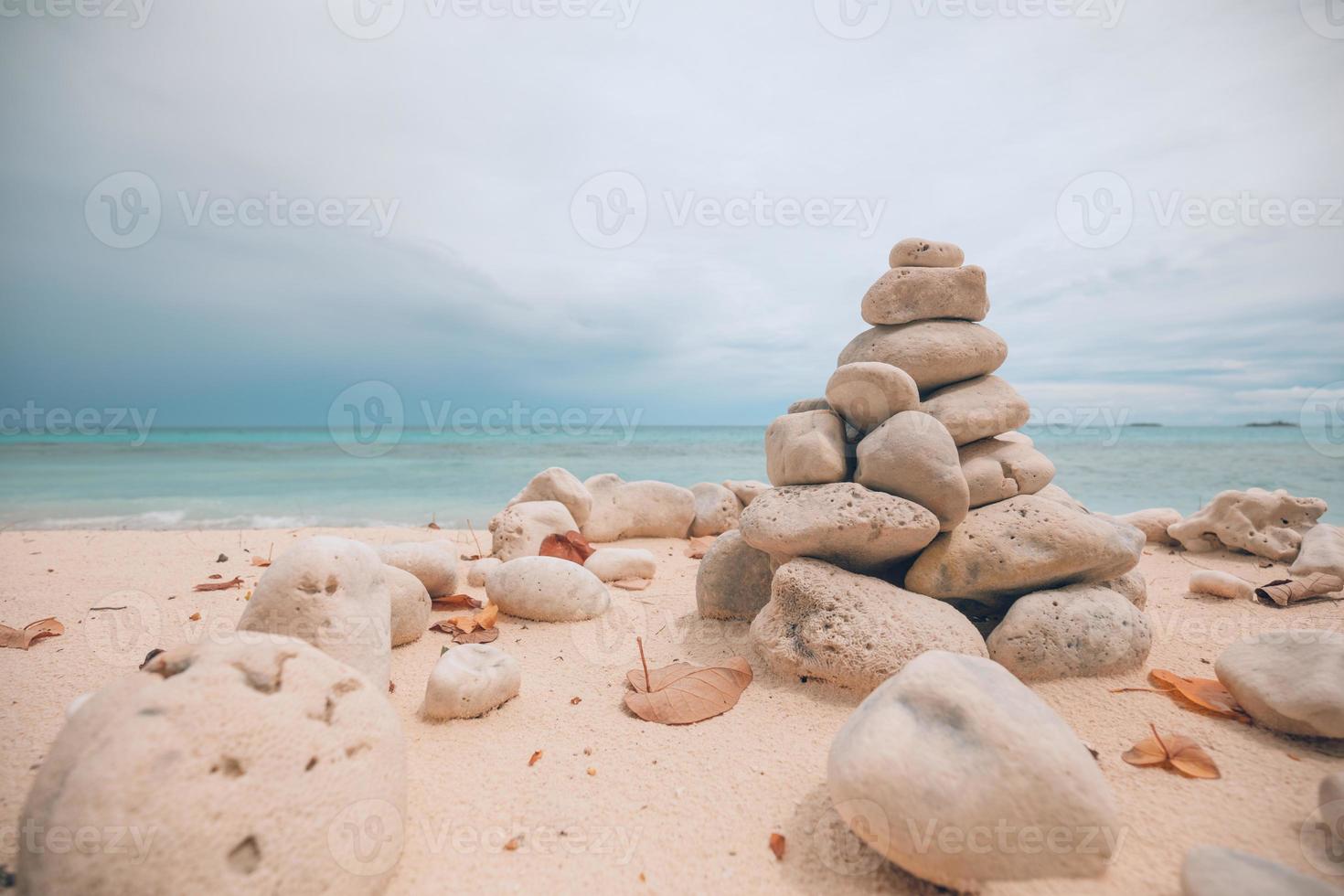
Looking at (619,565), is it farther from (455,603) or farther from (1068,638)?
(1068,638)

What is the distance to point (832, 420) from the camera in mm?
3730

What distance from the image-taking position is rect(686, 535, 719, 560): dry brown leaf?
20.8ft

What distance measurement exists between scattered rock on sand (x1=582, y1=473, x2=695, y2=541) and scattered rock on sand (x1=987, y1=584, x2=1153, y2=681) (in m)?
4.51

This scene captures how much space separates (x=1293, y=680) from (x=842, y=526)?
6.26ft

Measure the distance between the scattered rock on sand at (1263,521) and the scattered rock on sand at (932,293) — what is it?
162 inches

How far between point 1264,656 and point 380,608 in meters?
4.01

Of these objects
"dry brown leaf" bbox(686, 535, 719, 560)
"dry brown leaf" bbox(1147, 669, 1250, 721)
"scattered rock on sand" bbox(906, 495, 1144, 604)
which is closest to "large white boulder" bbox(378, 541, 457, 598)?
"dry brown leaf" bbox(686, 535, 719, 560)

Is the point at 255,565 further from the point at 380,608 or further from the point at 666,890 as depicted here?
the point at 666,890

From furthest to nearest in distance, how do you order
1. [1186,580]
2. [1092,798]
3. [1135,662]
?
[1186,580] < [1135,662] < [1092,798]

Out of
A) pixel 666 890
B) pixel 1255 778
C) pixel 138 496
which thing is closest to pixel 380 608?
pixel 666 890

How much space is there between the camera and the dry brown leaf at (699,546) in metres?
6.35

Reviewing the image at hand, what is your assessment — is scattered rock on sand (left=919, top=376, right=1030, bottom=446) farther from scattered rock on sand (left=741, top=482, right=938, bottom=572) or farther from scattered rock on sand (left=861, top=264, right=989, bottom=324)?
scattered rock on sand (left=741, top=482, right=938, bottom=572)

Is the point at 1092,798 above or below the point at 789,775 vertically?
above

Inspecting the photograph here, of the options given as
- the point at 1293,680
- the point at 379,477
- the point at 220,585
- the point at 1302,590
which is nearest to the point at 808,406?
the point at 1293,680
